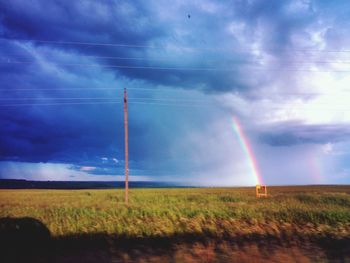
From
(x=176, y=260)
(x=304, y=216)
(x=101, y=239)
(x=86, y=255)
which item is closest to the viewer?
(x=176, y=260)

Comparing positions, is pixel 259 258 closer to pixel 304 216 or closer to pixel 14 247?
pixel 14 247

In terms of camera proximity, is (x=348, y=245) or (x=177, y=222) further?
(x=177, y=222)

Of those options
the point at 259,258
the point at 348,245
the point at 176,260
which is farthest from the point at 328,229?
the point at 176,260

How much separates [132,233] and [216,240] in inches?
125

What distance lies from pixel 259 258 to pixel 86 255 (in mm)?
4390

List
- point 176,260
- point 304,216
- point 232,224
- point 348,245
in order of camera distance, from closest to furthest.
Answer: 1. point 176,260
2. point 348,245
3. point 232,224
4. point 304,216

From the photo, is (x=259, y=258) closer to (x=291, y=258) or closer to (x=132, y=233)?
(x=291, y=258)

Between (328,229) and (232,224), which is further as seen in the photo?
(232,224)

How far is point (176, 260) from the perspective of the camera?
8336 mm

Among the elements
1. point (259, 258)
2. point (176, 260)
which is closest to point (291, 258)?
point (259, 258)

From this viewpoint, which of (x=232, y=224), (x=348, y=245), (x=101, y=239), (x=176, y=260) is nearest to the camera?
(x=176, y=260)

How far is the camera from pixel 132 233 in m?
12.7

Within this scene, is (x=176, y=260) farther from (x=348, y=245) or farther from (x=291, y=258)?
(x=348, y=245)

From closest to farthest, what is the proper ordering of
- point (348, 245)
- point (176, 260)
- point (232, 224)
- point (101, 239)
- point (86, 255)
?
point (176, 260), point (86, 255), point (348, 245), point (101, 239), point (232, 224)
